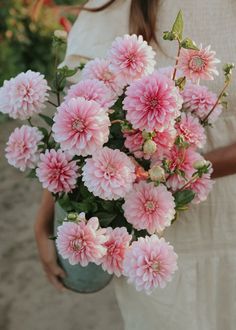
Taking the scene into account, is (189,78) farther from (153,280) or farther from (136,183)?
(153,280)

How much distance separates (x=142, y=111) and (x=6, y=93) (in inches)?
10.0

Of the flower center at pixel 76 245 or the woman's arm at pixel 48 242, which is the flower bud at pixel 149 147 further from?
the woman's arm at pixel 48 242

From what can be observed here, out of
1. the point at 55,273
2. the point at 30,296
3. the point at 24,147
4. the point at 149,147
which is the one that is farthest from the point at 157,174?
the point at 30,296

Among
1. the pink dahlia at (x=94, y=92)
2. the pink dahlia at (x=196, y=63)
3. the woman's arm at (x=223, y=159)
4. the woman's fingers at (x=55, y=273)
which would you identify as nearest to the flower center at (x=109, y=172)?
the pink dahlia at (x=94, y=92)

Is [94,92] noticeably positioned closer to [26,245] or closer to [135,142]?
[135,142]

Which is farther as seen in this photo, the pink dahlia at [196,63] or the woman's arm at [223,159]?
the woman's arm at [223,159]

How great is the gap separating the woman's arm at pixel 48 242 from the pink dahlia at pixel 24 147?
1.51ft

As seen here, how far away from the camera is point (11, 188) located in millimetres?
3428

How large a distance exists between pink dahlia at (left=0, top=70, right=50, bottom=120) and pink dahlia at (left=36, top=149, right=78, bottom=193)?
3.2 inches

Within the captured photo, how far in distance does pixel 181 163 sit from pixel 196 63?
0.53ft

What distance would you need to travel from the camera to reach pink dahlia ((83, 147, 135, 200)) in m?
0.89

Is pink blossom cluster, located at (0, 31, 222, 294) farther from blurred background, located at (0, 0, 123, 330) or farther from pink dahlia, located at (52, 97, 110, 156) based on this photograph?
blurred background, located at (0, 0, 123, 330)

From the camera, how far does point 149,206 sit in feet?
3.07

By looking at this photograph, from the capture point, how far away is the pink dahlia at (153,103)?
2.88 feet
